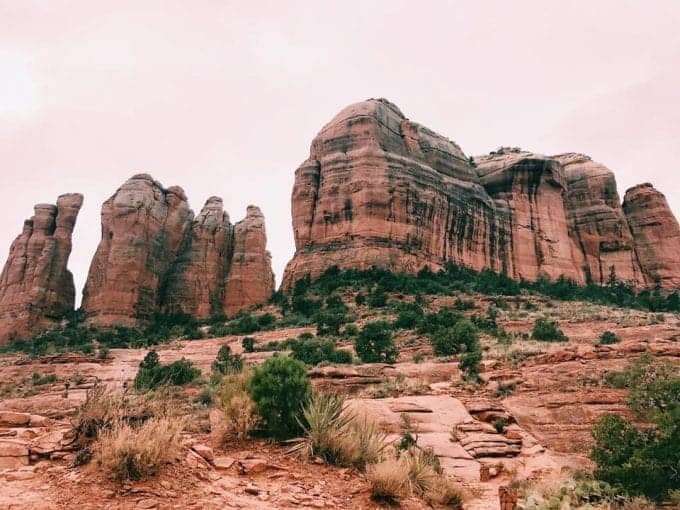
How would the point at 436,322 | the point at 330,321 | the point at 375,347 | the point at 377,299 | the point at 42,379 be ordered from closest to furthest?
the point at 375,347 < the point at 42,379 < the point at 436,322 < the point at 330,321 < the point at 377,299

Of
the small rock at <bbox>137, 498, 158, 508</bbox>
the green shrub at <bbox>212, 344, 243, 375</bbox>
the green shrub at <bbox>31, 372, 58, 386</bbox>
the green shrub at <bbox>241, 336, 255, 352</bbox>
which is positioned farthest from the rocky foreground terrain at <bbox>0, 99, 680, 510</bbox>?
A: the green shrub at <bbox>212, 344, 243, 375</bbox>

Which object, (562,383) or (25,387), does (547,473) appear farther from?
(25,387)

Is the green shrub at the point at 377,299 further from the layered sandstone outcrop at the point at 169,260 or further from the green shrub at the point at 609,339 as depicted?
the layered sandstone outcrop at the point at 169,260

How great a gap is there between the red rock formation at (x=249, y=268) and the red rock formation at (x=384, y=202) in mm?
4434

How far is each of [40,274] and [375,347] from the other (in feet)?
121

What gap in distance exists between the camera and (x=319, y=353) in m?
26.8

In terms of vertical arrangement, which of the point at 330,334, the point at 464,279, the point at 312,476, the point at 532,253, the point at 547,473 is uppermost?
the point at 532,253

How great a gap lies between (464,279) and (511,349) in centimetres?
2578

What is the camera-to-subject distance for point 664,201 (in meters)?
62.2

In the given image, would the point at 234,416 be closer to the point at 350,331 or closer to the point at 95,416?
the point at 95,416

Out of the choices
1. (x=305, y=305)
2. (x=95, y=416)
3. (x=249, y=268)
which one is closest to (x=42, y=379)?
(x=305, y=305)

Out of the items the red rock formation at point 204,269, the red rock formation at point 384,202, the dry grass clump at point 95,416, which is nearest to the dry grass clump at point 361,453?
the dry grass clump at point 95,416

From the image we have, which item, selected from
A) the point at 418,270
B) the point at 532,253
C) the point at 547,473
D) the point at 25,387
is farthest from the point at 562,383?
the point at 532,253

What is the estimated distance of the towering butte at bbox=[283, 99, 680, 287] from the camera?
2010 inches
